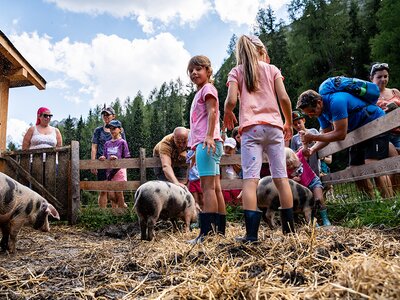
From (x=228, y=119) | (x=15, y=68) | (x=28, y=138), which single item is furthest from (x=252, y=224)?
(x=15, y=68)

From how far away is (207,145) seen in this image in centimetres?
359

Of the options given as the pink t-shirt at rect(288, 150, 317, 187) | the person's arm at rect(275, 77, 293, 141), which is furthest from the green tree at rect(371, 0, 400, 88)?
the person's arm at rect(275, 77, 293, 141)

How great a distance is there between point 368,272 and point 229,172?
5978mm

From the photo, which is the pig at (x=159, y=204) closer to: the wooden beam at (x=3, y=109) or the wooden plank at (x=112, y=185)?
the wooden plank at (x=112, y=185)

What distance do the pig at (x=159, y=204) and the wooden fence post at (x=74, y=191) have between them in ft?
8.57

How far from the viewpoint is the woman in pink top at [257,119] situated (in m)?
3.35

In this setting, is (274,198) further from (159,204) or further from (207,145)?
(207,145)

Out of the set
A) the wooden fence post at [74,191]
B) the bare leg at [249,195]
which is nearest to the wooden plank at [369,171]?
the bare leg at [249,195]

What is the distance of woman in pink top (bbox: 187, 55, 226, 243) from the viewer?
3658 millimetres

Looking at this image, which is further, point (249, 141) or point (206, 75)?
point (206, 75)

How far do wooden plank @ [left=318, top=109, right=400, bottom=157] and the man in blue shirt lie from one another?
0.47ft

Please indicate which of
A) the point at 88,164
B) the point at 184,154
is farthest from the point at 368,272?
the point at 88,164

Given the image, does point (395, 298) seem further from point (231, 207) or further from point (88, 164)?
point (88, 164)

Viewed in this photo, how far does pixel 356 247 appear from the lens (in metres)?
2.47
